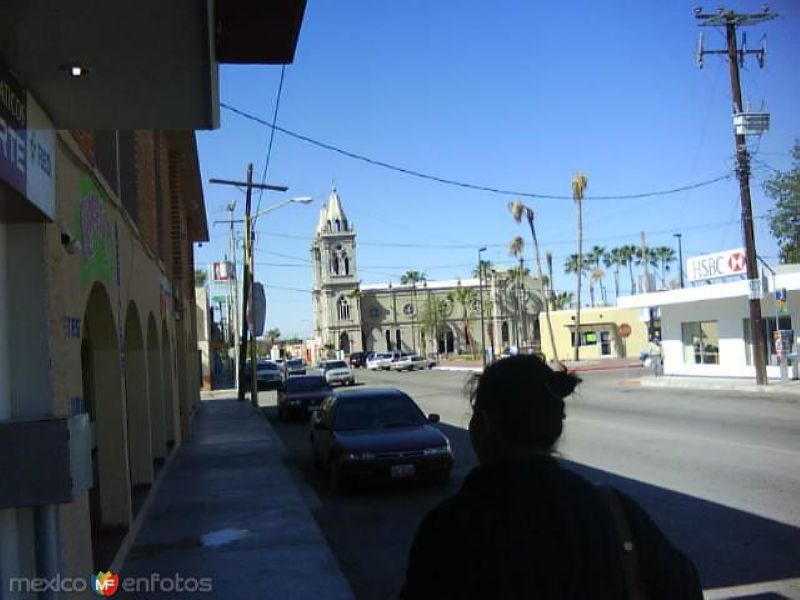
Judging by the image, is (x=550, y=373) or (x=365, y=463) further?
(x=365, y=463)

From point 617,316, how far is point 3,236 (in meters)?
62.4

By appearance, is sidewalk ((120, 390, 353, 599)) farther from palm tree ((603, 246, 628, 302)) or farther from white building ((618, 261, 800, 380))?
palm tree ((603, 246, 628, 302))

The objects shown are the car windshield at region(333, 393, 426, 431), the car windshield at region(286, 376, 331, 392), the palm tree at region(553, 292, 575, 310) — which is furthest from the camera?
the palm tree at region(553, 292, 575, 310)

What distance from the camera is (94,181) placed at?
671cm

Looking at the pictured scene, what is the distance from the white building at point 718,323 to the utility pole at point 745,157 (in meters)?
0.74

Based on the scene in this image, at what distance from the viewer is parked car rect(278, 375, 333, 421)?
77.6ft

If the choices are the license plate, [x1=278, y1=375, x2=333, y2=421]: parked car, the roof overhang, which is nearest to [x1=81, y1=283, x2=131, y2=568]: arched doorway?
the roof overhang

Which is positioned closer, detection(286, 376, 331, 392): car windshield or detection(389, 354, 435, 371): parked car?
detection(286, 376, 331, 392): car windshield

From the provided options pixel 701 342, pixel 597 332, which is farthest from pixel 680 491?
pixel 597 332

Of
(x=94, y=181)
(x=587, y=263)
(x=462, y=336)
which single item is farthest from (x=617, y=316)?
(x=94, y=181)

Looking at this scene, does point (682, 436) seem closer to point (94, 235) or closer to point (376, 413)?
point (376, 413)

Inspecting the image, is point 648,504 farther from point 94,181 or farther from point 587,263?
point 587,263

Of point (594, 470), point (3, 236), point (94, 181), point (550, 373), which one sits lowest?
point (594, 470)

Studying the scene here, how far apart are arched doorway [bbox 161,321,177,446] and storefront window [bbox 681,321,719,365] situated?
2380 centimetres
